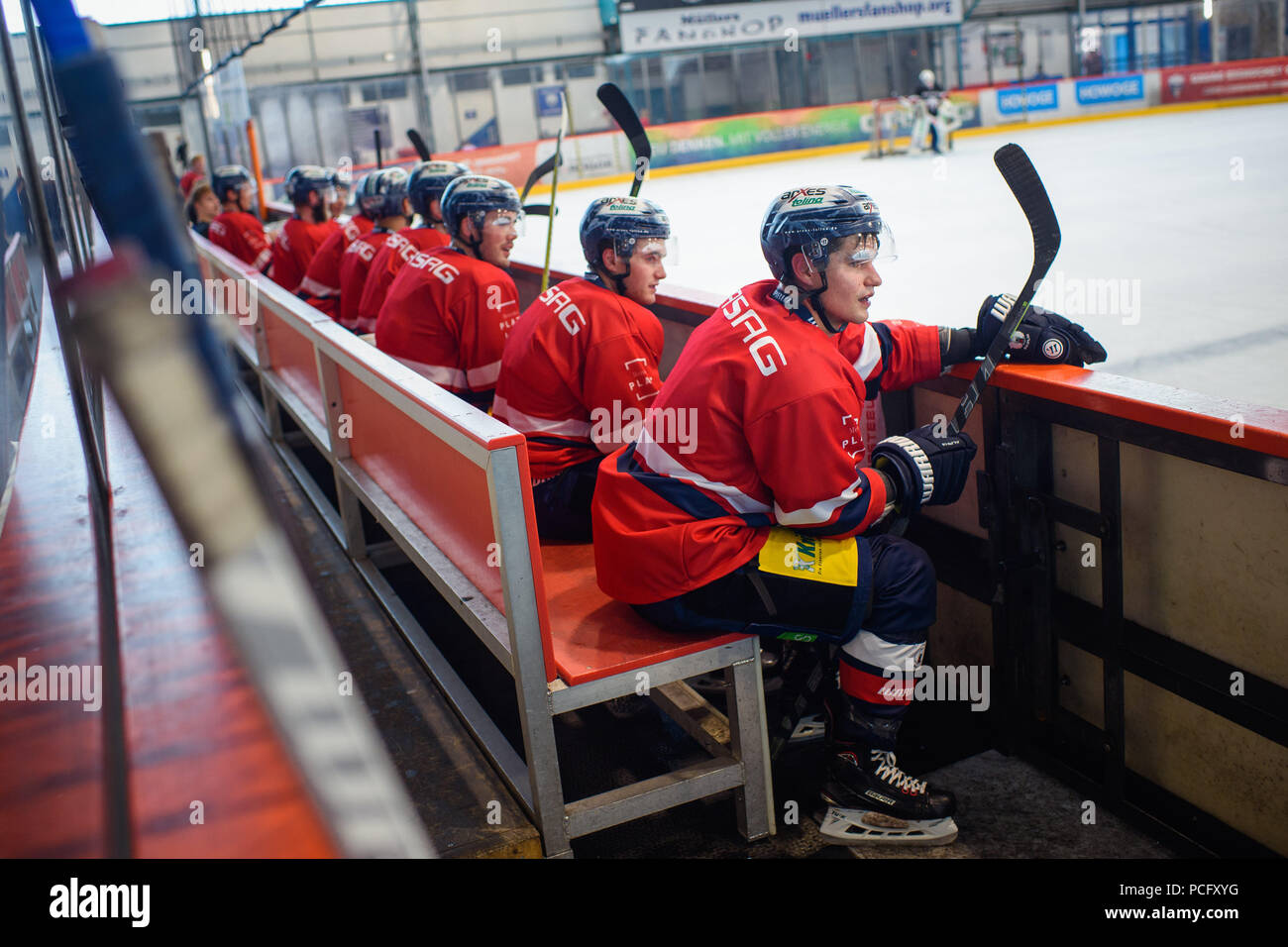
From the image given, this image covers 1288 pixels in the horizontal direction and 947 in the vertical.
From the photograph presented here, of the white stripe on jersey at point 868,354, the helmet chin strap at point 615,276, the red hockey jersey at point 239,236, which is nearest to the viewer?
the white stripe on jersey at point 868,354

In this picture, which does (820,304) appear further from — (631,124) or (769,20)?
(769,20)

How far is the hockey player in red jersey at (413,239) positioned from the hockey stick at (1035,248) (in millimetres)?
3148

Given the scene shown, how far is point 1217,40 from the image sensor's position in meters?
27.8

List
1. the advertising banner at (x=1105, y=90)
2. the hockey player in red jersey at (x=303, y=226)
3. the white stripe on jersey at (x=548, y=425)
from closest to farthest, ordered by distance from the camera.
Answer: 1. the white stripe on jersey at (x=548, y=425)
2. the hockey player in red jersey at (x=303, y=226)
3. the advertising banner at (x=1105, y=90)

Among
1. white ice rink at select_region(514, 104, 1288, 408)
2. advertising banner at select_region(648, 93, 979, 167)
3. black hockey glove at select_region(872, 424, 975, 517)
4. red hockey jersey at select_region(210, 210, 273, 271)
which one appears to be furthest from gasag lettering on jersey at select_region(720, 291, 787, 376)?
advertising banner at select_region(648, 93, 979, 167)

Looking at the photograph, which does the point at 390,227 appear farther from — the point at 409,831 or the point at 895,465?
the point at 409,831

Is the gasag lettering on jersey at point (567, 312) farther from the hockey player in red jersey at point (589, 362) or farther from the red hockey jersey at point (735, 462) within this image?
the red hockey jersey at point (735, 462)

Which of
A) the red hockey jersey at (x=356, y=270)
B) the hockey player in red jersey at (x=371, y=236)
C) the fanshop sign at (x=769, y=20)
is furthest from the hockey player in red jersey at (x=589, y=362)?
the fanshop sign at (x=769, y=20)

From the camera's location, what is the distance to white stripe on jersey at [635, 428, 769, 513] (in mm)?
2508

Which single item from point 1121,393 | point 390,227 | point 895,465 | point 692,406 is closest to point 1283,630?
point 1121,393

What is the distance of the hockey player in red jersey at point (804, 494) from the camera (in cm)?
238

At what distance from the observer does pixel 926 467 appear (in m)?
2.55

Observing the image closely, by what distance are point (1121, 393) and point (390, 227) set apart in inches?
197

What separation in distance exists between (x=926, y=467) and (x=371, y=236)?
4.49m
